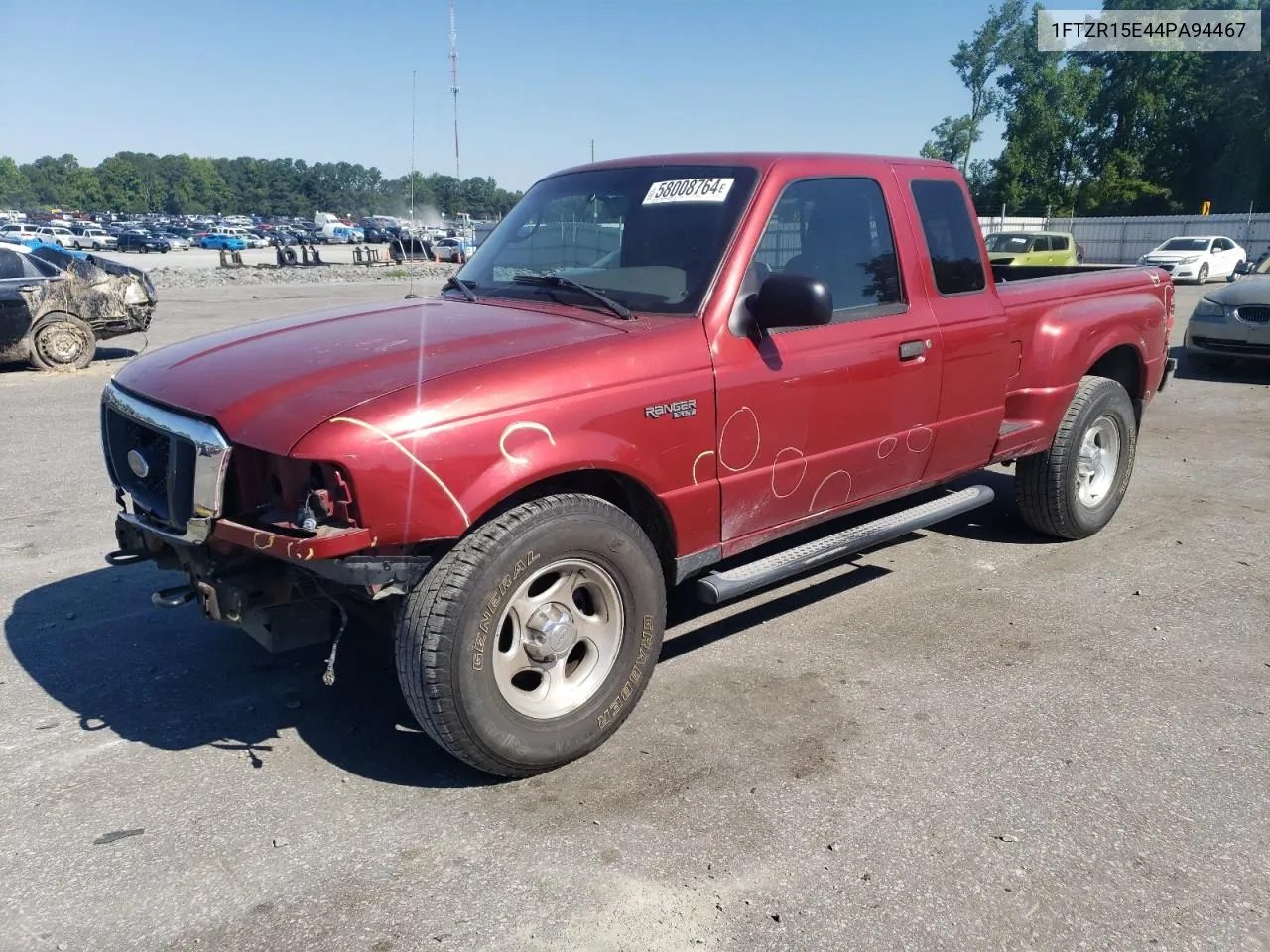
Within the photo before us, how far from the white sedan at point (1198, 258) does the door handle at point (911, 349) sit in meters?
27.5

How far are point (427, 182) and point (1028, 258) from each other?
16.9m

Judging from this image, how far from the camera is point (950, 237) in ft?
15.1

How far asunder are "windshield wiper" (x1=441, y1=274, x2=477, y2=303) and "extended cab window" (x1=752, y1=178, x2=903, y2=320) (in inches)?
50.4

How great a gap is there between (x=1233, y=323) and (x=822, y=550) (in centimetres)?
992

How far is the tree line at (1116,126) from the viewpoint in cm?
5559

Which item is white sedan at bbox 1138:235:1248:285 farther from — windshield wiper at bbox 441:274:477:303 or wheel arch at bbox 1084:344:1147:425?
windshield wiper at bbox 441:274:477:303

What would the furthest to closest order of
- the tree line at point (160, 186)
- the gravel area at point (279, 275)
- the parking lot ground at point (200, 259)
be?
the tree line at point (160, 186)
the parking lot ground at point (200, 259)
the gravel area at point (279, 275)

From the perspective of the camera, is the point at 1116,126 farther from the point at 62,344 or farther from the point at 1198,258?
the point at 62,344

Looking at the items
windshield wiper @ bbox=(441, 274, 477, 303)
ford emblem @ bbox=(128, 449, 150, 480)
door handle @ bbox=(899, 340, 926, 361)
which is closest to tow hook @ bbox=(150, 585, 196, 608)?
ford emblem @ bbox=(128, 449, 150, 480)

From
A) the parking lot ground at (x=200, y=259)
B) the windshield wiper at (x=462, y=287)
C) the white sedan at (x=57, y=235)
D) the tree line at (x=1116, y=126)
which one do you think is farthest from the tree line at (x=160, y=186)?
the windshield wiper at (x=462, y=287)

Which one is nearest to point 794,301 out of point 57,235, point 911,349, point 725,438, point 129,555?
point 725,438

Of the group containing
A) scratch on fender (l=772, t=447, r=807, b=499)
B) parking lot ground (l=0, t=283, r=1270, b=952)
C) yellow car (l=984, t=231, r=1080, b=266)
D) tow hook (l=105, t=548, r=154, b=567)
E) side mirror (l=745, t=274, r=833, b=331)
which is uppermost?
yellow car (l=984, t=231, r=1080, b=266)

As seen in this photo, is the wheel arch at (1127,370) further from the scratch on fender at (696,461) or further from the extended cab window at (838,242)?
the scratch on fender at (696,461)

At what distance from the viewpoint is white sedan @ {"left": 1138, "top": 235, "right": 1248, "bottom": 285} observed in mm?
28438
